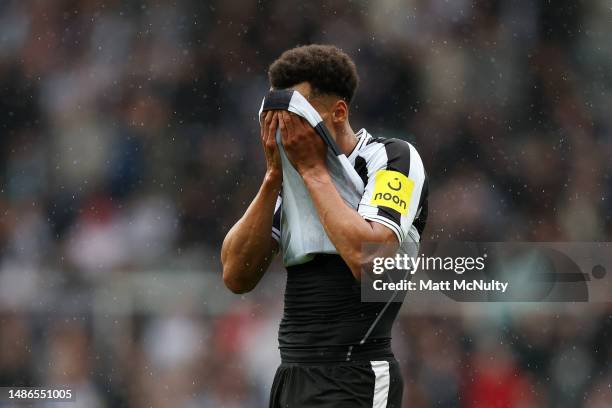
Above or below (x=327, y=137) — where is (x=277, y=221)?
below

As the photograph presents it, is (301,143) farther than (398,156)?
No

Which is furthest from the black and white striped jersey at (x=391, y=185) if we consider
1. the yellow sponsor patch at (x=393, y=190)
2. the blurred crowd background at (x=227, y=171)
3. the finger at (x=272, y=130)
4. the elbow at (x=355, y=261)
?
the blurred crowd background at (x=227, y=171)

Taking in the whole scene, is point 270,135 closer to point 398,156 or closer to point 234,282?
point 398,156

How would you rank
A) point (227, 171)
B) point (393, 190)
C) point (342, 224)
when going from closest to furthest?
point (342, 224) → point (393, 190) → point (227, 171)

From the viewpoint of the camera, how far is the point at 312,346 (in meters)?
2.43

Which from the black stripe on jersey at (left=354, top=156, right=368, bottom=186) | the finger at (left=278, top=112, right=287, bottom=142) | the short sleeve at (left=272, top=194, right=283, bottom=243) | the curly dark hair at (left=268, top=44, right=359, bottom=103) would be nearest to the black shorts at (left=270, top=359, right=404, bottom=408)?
the short sleeve at (left=272, top=194, right=283, bottom=243)

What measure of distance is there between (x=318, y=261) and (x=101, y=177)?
450cm

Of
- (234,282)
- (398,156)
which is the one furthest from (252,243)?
(398,156)

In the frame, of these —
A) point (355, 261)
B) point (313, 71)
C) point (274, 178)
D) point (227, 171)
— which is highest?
point (227, 171)

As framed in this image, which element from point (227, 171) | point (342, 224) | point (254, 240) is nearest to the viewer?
point (342, 224)

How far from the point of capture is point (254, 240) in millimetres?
2557

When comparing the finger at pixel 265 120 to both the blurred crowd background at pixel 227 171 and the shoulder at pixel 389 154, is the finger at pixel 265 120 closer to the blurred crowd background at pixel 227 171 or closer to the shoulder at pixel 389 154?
the shoulder at pixel 389 154

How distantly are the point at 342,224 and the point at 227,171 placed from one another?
14.6 ft

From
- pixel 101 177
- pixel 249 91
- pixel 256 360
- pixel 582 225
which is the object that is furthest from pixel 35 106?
pixel 582 225
